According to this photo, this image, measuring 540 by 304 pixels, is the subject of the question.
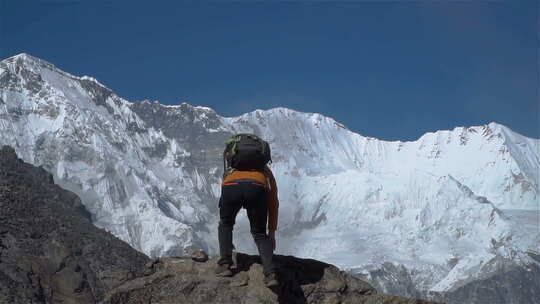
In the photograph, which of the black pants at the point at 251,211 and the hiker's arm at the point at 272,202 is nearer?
the black pants at the point at 251,211

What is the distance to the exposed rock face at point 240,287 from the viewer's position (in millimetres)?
16422

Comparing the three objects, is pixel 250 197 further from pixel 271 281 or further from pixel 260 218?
pixel 271 281

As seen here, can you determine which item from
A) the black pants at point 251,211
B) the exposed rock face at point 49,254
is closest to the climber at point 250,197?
the black pants at point 251,211

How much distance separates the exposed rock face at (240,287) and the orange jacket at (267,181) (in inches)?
42.4

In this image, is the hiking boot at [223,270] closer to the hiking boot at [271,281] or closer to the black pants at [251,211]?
the black pants at [251,211]

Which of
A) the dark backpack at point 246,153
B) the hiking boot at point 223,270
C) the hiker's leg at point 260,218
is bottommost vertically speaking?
the hiking boot at point 223,270

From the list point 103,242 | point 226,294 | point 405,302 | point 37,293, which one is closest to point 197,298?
point 226,294

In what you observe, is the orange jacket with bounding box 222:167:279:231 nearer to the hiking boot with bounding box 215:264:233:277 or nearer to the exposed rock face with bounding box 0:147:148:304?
the hiking boot with bounding box 215:264:233:277

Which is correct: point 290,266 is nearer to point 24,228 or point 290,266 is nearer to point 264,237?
point 264,237

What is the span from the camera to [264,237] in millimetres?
16531

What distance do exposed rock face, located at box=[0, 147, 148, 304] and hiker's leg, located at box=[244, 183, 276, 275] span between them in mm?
80597

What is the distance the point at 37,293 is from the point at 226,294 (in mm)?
96463

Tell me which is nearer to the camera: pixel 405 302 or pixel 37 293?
pixel 405 302

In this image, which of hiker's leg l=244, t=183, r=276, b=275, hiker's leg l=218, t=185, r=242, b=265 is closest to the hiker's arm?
hiker's leg l=244, t=183, r=276, b=275
